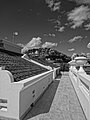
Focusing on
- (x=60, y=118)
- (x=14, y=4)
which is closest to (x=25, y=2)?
(x=14, y=4)

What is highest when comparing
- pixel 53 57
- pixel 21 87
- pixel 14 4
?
pixel 14 4

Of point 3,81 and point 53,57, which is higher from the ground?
point 53,57

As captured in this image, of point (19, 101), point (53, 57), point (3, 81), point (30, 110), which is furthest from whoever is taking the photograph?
point (53, 57)

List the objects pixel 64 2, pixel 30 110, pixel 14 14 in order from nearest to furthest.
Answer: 1. pixel 30 110
2. pixel 64 2
3. pixel 14 14

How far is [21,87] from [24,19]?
11240 millimetres

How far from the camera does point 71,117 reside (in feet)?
12.6

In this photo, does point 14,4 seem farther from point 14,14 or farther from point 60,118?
point 60,118

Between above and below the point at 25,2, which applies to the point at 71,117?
below

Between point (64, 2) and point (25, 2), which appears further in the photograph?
point (64, 2)

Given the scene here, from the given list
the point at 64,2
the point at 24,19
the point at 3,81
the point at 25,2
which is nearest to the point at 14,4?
the point at 25,2

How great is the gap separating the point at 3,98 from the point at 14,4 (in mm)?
10065

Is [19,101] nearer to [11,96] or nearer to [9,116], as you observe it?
[11,96]

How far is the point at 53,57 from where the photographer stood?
45656 mm

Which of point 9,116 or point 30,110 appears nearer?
point 9,116
